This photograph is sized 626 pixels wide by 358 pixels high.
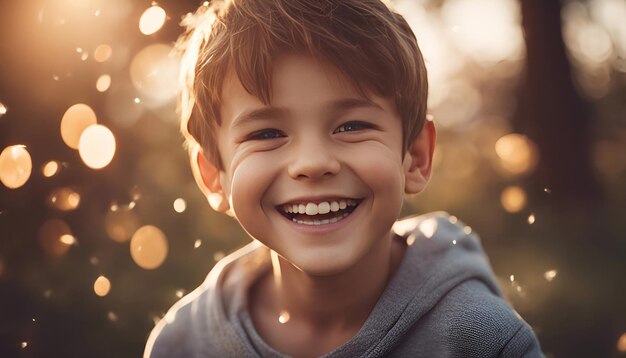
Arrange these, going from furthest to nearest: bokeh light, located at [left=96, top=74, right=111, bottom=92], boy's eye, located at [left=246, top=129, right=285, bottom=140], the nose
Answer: bokeh light, located at [left=96, top=74, right=111, bottom=92] < boy's eye, located at [left=246, top=129, right=285, bottom=140] < the nose

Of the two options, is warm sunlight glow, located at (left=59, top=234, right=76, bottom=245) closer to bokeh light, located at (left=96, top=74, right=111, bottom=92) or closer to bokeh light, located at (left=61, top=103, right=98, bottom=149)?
bokeh light, located at (left=61, top=103, right=98, bottom=149)

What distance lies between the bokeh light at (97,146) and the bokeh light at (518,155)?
3.13 metres

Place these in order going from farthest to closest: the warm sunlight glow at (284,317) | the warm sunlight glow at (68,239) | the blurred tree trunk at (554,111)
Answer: the blurred tree trunk at (554,111) < the warm sunlight glow at (68,239) < the warm sunlight glow at (284,317)

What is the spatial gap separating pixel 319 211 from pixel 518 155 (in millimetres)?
4144

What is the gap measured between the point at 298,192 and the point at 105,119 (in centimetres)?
272

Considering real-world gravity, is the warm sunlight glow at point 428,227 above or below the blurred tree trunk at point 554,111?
above

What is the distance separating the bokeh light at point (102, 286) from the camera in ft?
11.9

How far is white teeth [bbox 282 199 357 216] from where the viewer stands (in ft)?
6.19

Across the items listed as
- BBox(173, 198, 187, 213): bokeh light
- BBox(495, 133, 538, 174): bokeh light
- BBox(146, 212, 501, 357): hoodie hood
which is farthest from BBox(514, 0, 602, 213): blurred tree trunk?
BBox(146, 212, 501, 357): hoodie hood

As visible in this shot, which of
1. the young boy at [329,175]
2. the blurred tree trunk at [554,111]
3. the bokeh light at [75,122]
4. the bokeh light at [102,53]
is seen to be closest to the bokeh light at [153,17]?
the bokeh light at [102,53]

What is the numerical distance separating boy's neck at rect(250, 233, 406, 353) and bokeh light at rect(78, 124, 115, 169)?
2062mm

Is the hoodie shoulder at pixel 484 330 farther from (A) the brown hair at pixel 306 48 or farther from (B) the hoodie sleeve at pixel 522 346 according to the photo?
(A) the brown hair at pixel 306 48

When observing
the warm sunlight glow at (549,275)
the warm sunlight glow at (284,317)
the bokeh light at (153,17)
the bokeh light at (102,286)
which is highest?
the bokeh light at (153,17)

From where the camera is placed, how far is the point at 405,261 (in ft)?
7.24
